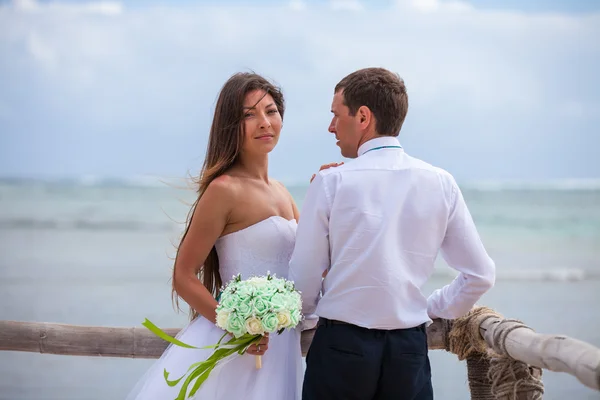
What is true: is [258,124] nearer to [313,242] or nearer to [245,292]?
[313,242]

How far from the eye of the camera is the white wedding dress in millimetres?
3193

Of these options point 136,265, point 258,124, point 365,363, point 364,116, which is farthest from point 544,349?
point 136,265

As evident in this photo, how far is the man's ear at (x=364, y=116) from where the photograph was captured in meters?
2.93

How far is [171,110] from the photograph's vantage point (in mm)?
33781

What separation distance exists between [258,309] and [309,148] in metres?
25.7

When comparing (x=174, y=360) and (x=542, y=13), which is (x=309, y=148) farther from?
(x=174, y=360)

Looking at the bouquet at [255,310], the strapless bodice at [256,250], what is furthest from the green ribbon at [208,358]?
the strapless bodice at [256,250]

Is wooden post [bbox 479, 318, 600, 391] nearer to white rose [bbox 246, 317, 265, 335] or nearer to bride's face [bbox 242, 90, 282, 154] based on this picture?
white rose [bbox 246, 317, 265, 335]

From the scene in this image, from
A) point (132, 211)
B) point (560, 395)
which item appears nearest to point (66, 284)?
point (132, 211)

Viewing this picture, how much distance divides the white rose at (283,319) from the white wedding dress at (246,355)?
433 millimetres

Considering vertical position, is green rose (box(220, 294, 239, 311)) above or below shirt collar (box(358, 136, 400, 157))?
below

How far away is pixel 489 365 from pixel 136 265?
15306 mm

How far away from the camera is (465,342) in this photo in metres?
3.50

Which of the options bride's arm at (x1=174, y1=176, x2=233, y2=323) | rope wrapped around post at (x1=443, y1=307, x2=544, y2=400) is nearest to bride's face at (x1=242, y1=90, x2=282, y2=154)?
bride's arm at (x1=174, y1=176, x2=233, y2=323)
